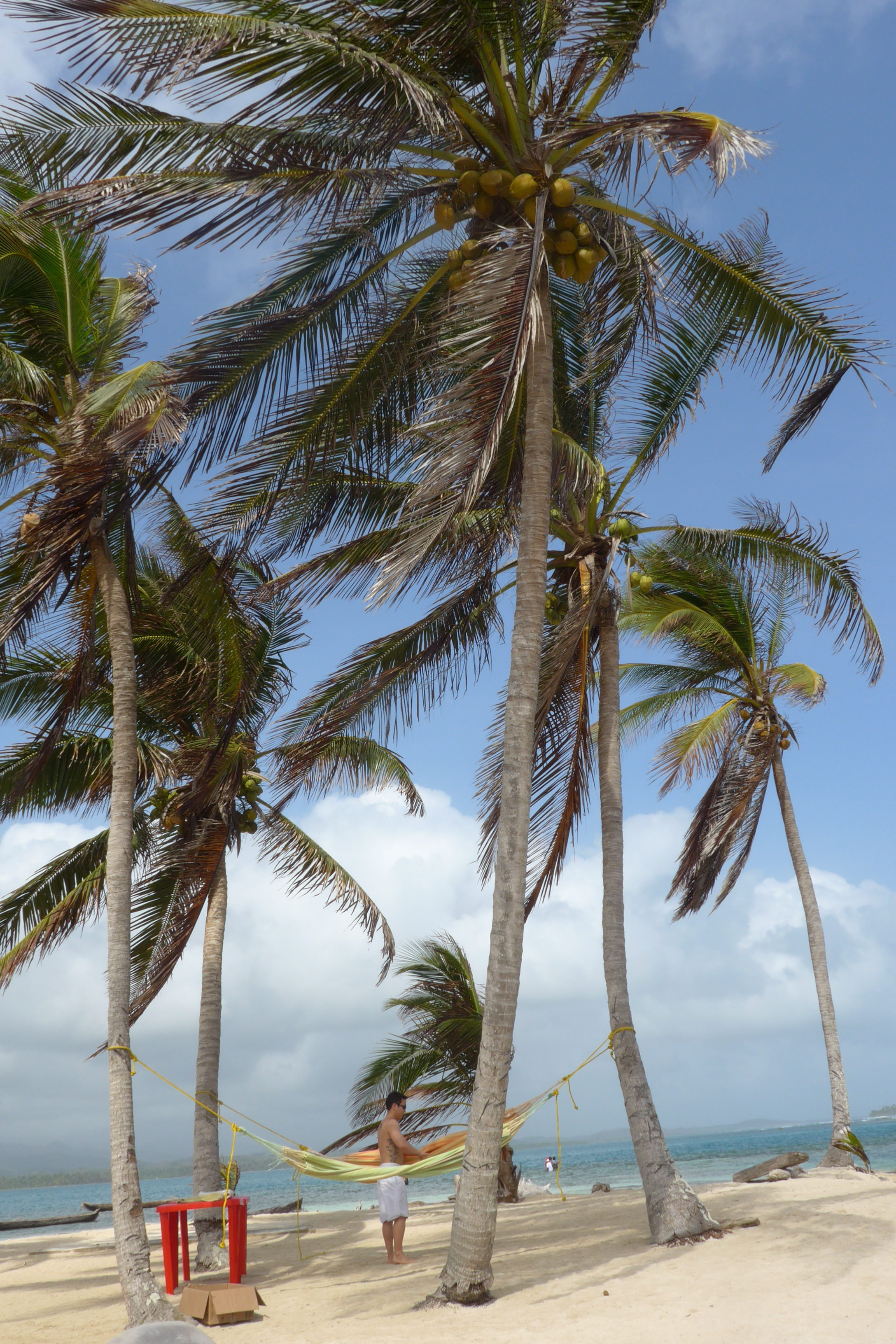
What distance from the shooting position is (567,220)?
20.5 ft

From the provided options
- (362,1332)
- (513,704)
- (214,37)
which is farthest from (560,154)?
(362,1332)

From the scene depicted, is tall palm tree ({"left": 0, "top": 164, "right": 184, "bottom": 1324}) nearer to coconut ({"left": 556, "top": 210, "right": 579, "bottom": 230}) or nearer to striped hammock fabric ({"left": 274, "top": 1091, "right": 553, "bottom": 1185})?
striped hammock fabric ({"left": 274, "top": 1091, "right": 553, "bottom": 1185})

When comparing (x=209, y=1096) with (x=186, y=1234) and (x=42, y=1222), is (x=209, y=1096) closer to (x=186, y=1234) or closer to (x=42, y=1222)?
(x=186, y=1234)

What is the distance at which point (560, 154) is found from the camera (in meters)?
6.21

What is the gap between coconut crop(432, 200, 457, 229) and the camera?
625 cm

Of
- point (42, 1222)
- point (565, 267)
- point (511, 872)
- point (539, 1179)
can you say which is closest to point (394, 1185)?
point (511, 872)

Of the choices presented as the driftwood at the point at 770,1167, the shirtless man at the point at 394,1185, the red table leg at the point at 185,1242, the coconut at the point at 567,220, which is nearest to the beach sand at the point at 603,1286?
the shirtless man at the point at 394,1185

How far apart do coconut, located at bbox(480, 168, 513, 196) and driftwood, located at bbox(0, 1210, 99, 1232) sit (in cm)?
A: 2180

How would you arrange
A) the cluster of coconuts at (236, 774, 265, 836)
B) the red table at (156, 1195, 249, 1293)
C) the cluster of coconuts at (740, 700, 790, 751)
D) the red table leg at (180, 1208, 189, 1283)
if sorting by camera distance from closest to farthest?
the red table at (156, 1195, 249, 1293) < the red table leg at (180, 1208, 189, 1283) < the cluster of coconuts at (236, 774, 265, 836) < the cluster of coconuts at (740, 700, 790, 751)

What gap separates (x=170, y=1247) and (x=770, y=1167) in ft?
34.0

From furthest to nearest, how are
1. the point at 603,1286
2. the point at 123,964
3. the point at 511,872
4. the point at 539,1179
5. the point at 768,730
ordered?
1. the point at 539,1179
2. the point at 768,730
3. the point at 123,964
4. the point at 511,872
5. the point at 603,1286

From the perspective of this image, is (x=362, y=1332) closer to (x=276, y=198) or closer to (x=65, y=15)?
(x=276, y=198)

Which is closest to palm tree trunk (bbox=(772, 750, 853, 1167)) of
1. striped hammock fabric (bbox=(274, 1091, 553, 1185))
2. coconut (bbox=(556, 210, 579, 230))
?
striped hammock fabric (bbox=(274, 1091, 553, 1185))

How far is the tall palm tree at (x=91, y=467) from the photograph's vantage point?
602cm
